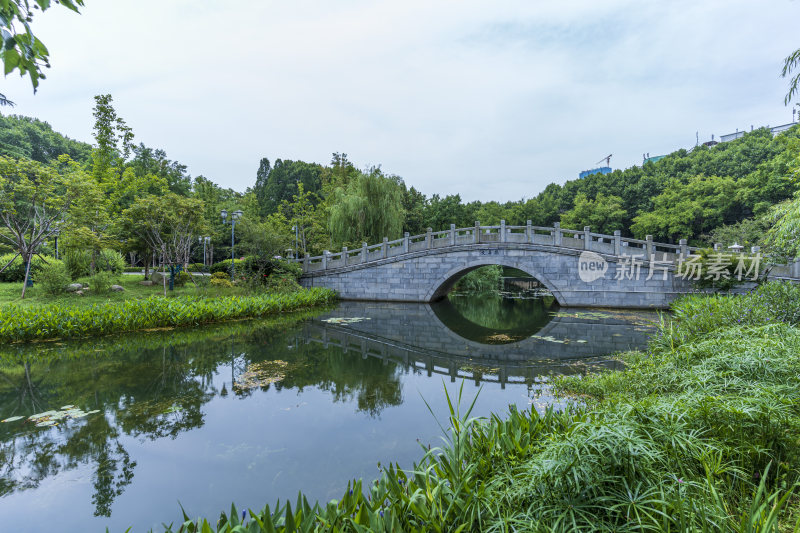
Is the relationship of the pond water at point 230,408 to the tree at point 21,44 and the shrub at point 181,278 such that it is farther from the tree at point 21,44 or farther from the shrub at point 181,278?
the shrub at point 181,278

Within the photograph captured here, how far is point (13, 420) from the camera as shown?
4078 mm

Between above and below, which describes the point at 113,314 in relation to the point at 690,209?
below

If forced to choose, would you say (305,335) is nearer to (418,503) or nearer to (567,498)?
(418,503)

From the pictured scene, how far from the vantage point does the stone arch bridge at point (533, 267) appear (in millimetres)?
12945

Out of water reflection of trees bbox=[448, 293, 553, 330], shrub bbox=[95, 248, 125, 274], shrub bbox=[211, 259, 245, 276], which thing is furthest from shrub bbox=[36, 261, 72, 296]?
water reflection of trees bbox=[448, 293, 553, 330]

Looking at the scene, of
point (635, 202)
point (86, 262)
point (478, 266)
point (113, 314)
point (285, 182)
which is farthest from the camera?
point (285, 182)

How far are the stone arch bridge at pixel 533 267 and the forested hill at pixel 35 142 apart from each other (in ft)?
77.2

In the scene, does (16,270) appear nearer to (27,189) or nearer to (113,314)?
(27,189)

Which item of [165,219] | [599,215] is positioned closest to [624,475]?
[165,219]

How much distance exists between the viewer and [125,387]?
16.6 ft

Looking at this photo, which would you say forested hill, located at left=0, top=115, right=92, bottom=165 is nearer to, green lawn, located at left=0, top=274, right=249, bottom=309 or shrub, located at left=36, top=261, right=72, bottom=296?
green lawn, located at left=0, top=274, right=249, bottom=309

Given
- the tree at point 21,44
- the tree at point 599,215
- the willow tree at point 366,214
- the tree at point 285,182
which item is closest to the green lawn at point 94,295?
the willow tree at point 366,214

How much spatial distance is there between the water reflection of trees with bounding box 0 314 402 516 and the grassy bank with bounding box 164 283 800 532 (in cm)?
209

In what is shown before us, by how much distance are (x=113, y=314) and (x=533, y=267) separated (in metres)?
12.9
